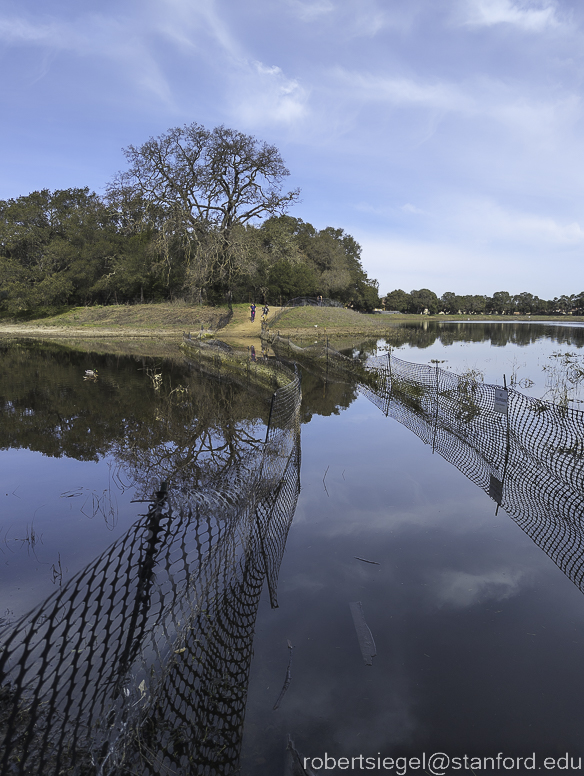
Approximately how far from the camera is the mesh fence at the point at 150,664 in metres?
2.39

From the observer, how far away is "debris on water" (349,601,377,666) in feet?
12.8

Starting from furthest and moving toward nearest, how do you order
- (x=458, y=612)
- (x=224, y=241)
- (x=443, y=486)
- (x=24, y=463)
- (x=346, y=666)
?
(x=224, y=241), (x=24, y=463), (x=443, y=486), (x=458, y=612), (x=346, y=666)

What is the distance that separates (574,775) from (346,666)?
5.33 ft

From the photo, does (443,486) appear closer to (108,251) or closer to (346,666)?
(346,666)

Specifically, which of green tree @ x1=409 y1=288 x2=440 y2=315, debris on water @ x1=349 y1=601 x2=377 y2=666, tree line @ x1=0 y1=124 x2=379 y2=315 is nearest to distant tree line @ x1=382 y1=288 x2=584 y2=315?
green tree @ x1=409 y1=288 x2=440 y2=315

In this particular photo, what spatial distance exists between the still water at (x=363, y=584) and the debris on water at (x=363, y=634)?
59 millimetres

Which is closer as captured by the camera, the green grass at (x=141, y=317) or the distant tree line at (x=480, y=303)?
the green grass at (x=141, y=317)

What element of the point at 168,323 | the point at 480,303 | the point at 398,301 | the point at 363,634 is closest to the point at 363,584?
the point at 363,634

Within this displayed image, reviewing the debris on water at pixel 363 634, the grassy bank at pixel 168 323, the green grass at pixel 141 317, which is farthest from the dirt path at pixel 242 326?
the debris on water at pixel 363 634

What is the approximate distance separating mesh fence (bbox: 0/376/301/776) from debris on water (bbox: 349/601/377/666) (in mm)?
811

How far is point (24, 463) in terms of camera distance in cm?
857

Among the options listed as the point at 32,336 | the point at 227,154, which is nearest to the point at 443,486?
the point at 227,154

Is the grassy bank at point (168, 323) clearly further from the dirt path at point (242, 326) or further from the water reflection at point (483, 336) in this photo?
the water reflection at point (483, 336)

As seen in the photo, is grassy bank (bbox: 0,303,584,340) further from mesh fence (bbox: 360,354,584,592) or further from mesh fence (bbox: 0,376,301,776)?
mesh fence (bbox: 0,376,301,776)
